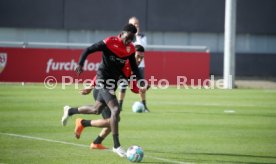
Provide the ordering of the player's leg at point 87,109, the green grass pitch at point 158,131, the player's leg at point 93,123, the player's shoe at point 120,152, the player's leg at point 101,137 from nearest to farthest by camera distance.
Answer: the player's shoe at point 120,152 < the green grass pitch at point 158,131 < the player's leg at point 93,123 < the player's leg at point 87,109 < the player's leg at point 101,137

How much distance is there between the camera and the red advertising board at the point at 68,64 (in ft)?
103

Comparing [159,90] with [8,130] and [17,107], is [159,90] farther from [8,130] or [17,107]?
[8,130]

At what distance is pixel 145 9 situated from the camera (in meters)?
43.5

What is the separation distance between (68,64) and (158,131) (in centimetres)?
1672

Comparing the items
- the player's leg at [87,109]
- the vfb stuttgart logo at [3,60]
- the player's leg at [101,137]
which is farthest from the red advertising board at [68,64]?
the player's leg at [101,137]

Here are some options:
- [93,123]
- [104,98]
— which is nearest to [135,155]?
[104,98]

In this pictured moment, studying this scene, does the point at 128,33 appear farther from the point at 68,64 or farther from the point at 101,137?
the point at 68,64

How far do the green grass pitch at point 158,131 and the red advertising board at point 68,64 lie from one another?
5.57 metres

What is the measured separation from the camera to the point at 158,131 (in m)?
15.9

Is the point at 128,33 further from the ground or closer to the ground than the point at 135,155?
further from the ground

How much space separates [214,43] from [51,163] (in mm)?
34559

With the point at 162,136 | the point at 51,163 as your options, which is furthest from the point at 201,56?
the point at 51,163

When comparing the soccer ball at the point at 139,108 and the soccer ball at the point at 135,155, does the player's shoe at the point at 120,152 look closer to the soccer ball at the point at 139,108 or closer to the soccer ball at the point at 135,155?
the soccer ball at the point at 135,155

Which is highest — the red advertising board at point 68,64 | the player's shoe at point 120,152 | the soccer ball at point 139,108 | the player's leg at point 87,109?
the red advertising board at point 68,64
